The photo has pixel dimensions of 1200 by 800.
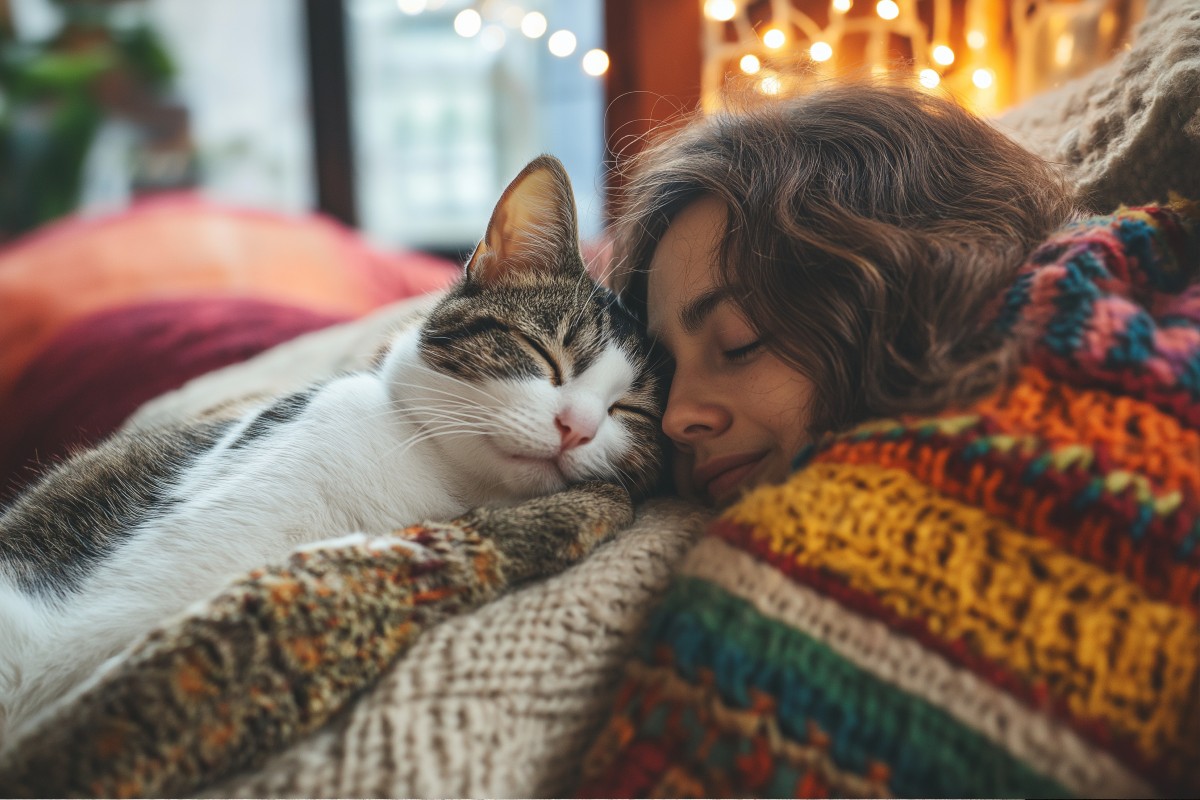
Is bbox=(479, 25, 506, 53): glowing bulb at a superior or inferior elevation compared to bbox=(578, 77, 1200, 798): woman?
superior

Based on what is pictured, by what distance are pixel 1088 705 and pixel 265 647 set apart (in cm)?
58

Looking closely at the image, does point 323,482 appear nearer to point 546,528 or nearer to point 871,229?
point 546,528

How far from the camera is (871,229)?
34.3 inches

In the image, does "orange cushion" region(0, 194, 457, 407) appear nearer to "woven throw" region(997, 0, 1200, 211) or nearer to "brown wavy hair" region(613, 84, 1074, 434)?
"brown wavy hair" region(613, 84, 1074, 434)

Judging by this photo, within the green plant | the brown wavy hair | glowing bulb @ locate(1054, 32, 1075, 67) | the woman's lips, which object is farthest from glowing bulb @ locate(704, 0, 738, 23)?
the green plant

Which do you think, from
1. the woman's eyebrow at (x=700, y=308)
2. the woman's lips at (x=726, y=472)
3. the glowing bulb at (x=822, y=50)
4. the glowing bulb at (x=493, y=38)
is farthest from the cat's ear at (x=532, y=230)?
the glowing bulb at (x=493, y=38)

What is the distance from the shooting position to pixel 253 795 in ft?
1.90

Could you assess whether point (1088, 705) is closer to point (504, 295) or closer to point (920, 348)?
point (920, 348)

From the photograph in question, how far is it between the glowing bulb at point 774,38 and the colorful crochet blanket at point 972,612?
155 cm

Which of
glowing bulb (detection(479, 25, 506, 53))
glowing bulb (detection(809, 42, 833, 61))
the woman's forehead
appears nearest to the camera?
the woman's forehead

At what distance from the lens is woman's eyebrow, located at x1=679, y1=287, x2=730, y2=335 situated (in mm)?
949

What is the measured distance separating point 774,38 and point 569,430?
59.4 inches

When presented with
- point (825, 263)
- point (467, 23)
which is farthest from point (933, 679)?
point (467, 23)

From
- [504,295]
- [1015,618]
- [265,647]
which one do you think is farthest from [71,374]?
[1015,618]
